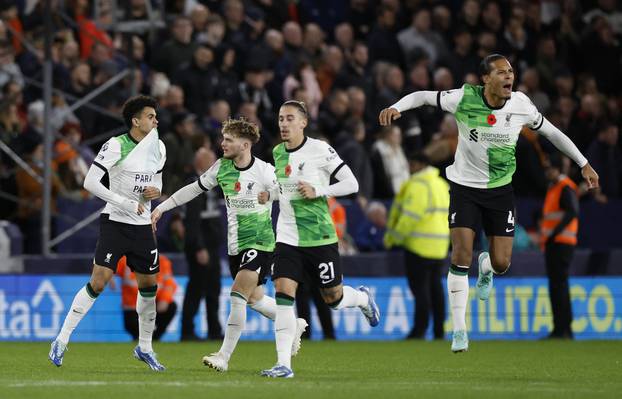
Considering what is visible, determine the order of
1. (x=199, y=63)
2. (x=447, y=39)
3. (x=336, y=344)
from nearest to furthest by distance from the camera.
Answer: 1. (x=336, y=344)
2. (x=199, y=63)
3. (x=447, y=39)

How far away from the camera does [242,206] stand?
13.3 metres

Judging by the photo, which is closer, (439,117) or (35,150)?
(35,150)

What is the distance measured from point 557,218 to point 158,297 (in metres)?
5.35

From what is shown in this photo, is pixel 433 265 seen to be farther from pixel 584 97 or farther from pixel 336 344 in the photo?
pixel 584 97

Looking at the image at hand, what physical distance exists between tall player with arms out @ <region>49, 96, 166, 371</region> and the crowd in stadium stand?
5534 mm

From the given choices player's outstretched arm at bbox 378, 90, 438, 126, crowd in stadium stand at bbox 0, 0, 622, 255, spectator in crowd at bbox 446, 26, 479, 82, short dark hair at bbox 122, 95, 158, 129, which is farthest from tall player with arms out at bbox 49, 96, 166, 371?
spectator in crowd at bbox 446, 26, 479, 82

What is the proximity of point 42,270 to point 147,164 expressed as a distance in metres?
6.28

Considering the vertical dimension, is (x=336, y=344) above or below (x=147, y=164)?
below

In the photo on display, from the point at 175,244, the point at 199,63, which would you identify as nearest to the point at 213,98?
the point at 199,63

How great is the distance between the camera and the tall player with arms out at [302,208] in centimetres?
1191

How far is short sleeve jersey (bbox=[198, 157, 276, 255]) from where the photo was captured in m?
13.2

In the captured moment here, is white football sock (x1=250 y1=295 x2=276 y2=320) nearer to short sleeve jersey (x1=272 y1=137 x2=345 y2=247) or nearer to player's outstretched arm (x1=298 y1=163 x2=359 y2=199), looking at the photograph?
short sleeve jersey (x1=272 y1=137 x2=345 y2=247)

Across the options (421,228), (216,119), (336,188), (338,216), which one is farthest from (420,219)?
(336,188)

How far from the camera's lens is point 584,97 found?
2298cm
